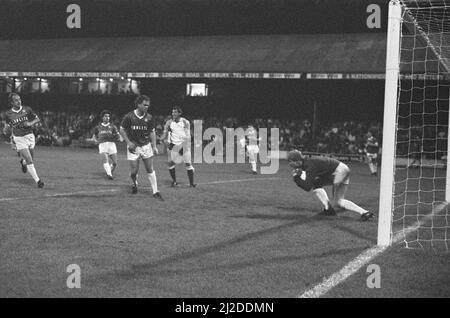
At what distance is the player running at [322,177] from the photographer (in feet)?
30.9

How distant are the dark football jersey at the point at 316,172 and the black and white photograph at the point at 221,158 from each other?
2 cm

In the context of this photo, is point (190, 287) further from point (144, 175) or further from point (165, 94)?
point (165, 94)

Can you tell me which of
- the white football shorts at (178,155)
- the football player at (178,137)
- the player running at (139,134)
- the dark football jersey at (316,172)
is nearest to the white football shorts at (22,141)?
the player running at (139,134)

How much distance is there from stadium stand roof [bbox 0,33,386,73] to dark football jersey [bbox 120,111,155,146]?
1706cm

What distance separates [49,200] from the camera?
10758mm

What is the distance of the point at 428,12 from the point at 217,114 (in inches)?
972

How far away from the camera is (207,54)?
1262 inches

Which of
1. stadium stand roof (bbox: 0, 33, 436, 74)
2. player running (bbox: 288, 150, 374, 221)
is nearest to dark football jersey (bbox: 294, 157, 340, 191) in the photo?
player running (bbox: 288, 150, 374, 221)

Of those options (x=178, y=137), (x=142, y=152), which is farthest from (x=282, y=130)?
(x=142, y=152)

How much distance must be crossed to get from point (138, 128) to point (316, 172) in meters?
4.18

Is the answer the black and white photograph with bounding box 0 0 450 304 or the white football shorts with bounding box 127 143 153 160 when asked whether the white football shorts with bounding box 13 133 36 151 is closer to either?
the black and white photograph with bounding box 0 0 450 304

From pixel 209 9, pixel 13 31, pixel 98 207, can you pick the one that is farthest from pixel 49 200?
pixel 13 31

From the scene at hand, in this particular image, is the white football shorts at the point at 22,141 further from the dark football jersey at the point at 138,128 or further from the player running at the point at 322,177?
the player running at the point at 322,177

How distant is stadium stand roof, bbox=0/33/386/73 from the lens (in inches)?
1133
